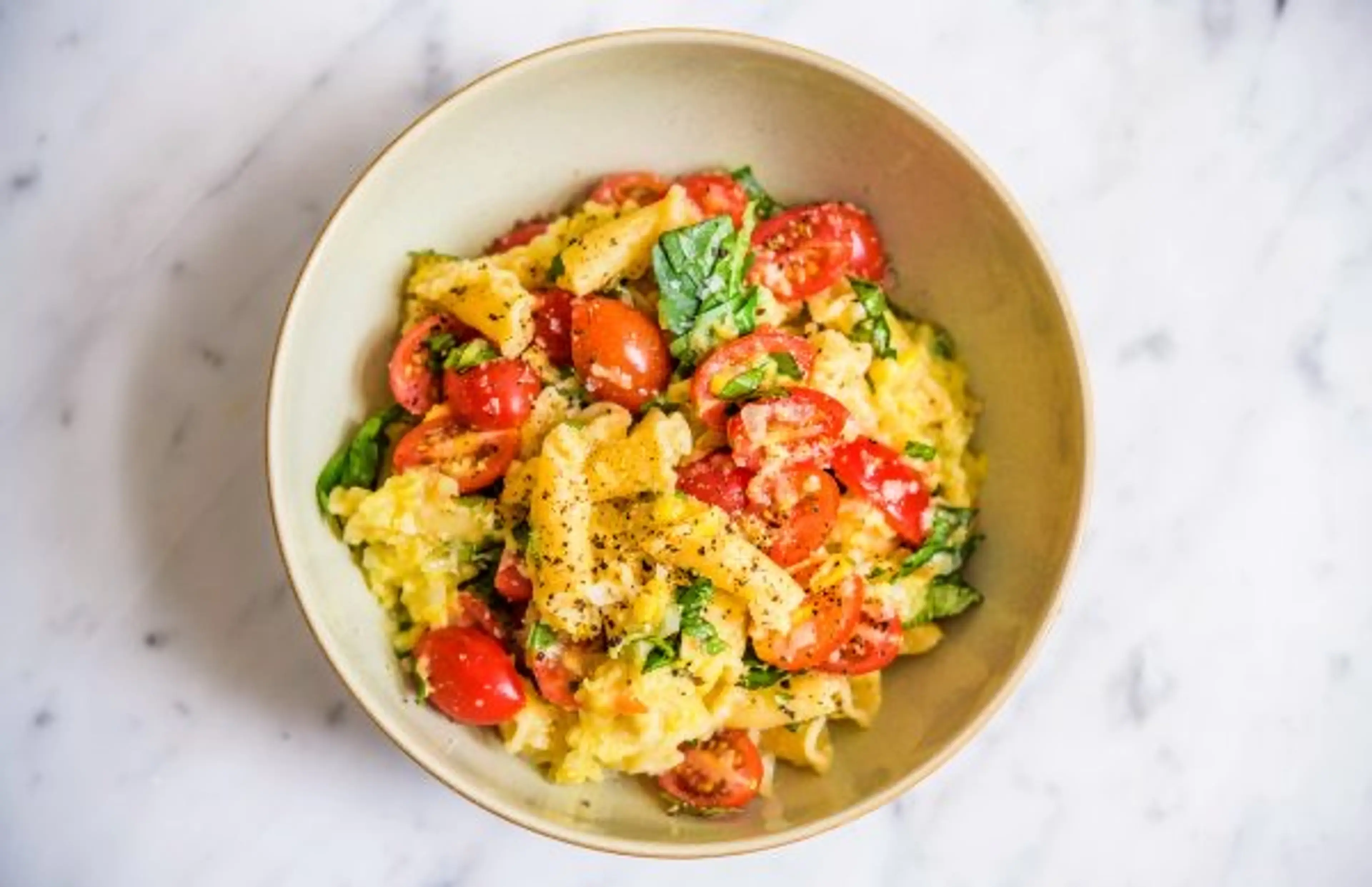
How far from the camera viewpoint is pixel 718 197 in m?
2.92

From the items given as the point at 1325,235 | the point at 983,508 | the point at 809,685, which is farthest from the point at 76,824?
the point at 1325,235

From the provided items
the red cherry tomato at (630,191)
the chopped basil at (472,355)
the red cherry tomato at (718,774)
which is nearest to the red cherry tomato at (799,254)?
the red cherry tomato at (630,191)

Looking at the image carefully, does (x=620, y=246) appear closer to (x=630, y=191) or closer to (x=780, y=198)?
(x=630, y=191)

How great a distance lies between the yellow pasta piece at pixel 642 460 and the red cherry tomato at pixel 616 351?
99 millimetres

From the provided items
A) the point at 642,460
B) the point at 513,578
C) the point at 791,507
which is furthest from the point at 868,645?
the point at 513,578

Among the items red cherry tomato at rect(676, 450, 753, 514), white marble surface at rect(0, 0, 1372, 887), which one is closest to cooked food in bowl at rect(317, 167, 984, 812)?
red cherry tomato at rect(676, 450, 753, 514)

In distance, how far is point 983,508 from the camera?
3.03 m

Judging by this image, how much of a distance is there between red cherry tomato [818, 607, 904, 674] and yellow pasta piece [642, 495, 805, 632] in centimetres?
17

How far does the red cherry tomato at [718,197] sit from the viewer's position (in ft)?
9.57

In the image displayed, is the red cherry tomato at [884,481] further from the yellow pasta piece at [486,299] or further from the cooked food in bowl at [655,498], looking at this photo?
the yellow pasta piece at [486,299]

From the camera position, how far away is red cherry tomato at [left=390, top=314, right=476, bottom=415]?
2.84 metres

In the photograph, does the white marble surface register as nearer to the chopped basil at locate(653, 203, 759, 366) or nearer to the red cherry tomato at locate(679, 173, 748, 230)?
the red cherry tomato at locate(679, 173, 748, 230)

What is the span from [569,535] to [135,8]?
174 centimetres

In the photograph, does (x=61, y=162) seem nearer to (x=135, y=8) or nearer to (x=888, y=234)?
(x=135, y=8)
